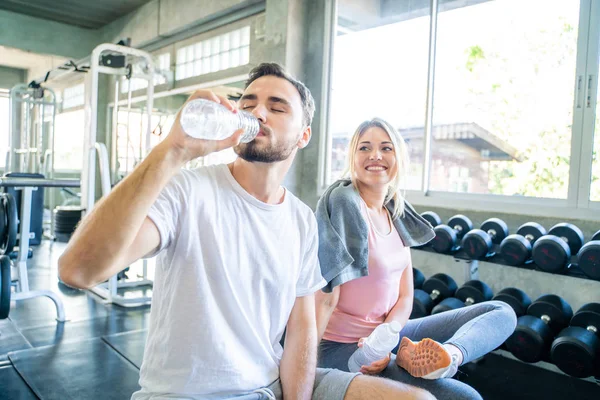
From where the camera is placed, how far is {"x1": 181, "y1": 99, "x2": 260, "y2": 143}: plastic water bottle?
79cm

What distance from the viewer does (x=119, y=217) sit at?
2.50 feet

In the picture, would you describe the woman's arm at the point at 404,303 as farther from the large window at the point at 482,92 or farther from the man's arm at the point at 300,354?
the large window at the point at 482,92

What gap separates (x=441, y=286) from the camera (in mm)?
2705

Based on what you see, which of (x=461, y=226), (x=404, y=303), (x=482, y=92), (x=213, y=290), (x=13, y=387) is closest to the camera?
(x=213, y=290)

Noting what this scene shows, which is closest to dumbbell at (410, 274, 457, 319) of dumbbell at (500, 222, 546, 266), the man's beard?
dumbbell at (500, 222, 546, 266)

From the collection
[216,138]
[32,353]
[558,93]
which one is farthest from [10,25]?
[216,138]

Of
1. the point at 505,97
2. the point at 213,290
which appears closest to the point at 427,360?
the point at 213,290

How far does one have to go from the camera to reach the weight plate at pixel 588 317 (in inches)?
85.1

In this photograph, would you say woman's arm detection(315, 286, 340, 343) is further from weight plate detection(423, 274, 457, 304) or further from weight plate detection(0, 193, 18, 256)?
weight plate detection(0, 193, 18, 256)

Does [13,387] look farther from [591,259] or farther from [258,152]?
[591,259]

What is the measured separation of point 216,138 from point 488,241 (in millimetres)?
2094

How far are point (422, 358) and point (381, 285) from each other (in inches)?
12.7

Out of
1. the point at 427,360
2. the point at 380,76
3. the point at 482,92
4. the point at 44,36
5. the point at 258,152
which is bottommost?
the point at 427,360

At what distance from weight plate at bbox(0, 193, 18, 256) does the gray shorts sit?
2.32 metres
